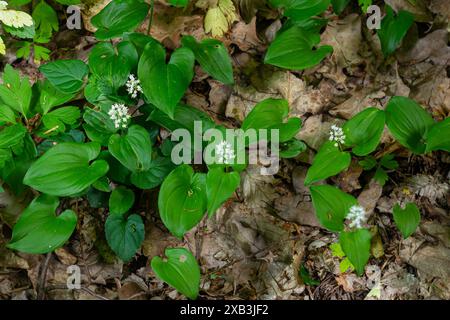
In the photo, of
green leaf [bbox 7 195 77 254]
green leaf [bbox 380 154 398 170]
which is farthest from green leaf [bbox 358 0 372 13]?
green leaf [bbox 7 195 77 254]

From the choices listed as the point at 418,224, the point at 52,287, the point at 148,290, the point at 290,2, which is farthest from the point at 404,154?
the point at 52,287

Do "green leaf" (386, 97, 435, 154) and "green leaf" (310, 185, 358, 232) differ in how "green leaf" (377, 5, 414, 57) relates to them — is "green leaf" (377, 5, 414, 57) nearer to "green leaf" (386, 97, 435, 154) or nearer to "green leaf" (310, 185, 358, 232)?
"green leaf" (386, 97, 435, 154)

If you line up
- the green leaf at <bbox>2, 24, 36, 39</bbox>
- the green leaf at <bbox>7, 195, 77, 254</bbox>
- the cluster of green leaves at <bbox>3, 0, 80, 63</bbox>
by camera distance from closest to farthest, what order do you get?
1. the green leaf at <bbox>7, 195, 77, 254</bbox>
2. the green leaf at <bbox>2, 24, 36, 39</bbox>
3. the cluster of green leaves at <bbox>3, 0, 80, 63</bbox>

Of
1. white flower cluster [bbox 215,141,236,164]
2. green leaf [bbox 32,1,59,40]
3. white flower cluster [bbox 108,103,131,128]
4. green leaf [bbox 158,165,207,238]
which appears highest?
green leaf [bbox 32,1,59,40]

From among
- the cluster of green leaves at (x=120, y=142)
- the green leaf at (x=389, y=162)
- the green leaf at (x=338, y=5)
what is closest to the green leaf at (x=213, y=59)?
the cluster of green leaves at (x=120, y=142)

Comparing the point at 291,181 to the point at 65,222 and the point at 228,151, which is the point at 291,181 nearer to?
the point at 228,151

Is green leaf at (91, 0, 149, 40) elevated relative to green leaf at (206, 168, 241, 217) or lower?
elevated

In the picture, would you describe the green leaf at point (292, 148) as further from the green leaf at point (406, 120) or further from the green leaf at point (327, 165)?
the green leaf at point (406, 120)
